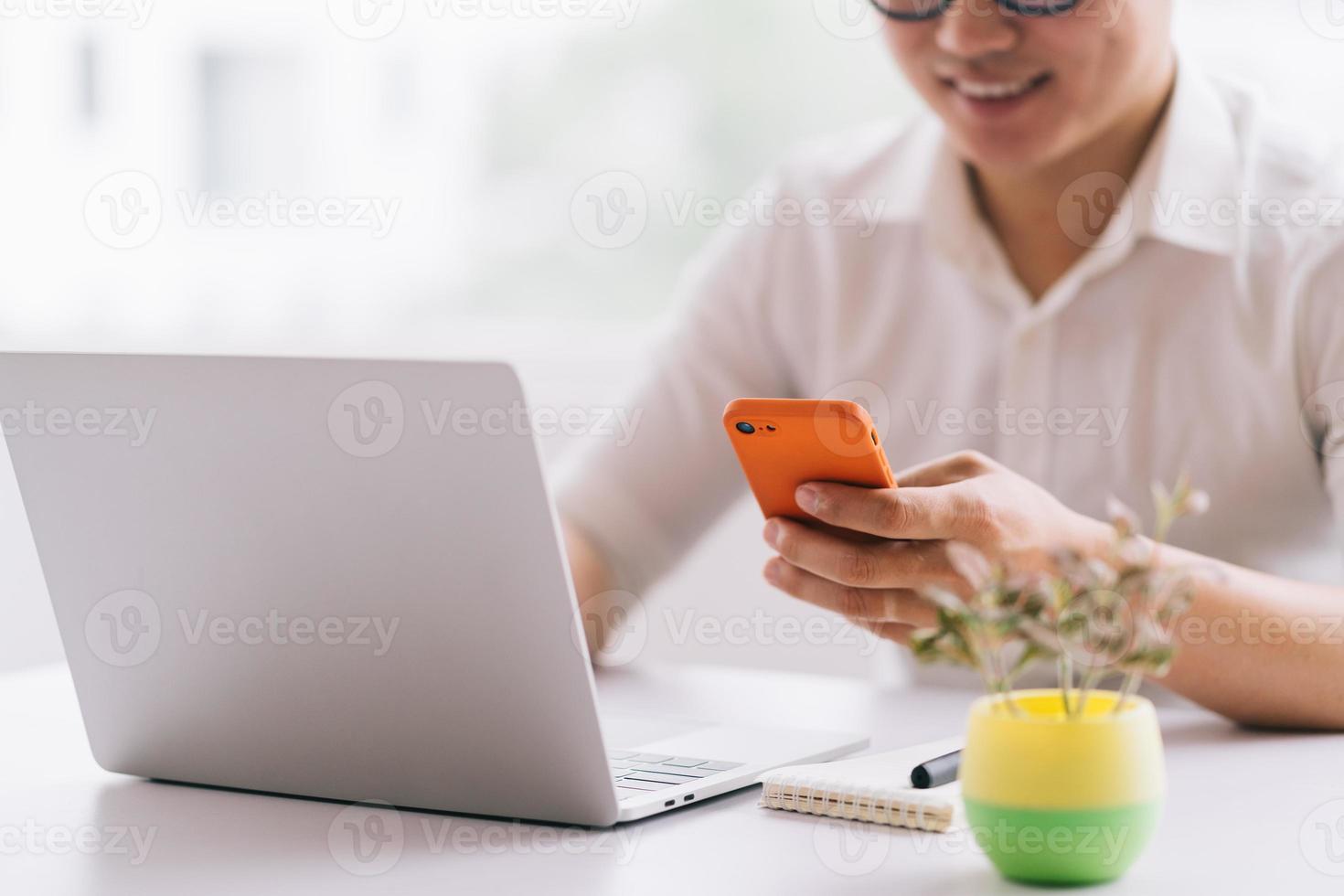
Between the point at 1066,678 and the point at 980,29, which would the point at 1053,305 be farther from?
the point at 1066,678

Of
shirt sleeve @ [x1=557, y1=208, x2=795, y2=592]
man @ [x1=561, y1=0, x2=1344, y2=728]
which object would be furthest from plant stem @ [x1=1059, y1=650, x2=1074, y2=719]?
shirt sleeve @ [x1=557, y1=208, x2=795, y2=592]

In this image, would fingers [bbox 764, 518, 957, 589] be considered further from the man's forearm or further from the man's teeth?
the man's teeth

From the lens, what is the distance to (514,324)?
2930 millimetres

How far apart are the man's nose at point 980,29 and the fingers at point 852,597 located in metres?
0.60

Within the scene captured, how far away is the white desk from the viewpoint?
2.58 feet

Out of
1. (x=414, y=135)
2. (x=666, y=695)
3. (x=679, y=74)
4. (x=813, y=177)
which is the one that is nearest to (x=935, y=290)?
(x=813, y=177)

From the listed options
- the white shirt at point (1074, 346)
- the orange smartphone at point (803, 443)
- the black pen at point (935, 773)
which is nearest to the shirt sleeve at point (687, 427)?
the white shirt at point (1074, 346)

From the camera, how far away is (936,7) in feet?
4.80

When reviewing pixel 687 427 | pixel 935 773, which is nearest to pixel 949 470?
pixel 935 773

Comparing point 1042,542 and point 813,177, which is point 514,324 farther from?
point 1042,542

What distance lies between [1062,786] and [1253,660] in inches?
18.7

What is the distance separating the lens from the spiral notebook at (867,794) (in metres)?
0.87

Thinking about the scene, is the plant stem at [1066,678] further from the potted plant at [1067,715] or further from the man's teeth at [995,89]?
the man's teeth at [995,89]

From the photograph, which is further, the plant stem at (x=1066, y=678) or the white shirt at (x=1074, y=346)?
the white shirt at (x=1074, y=346)
